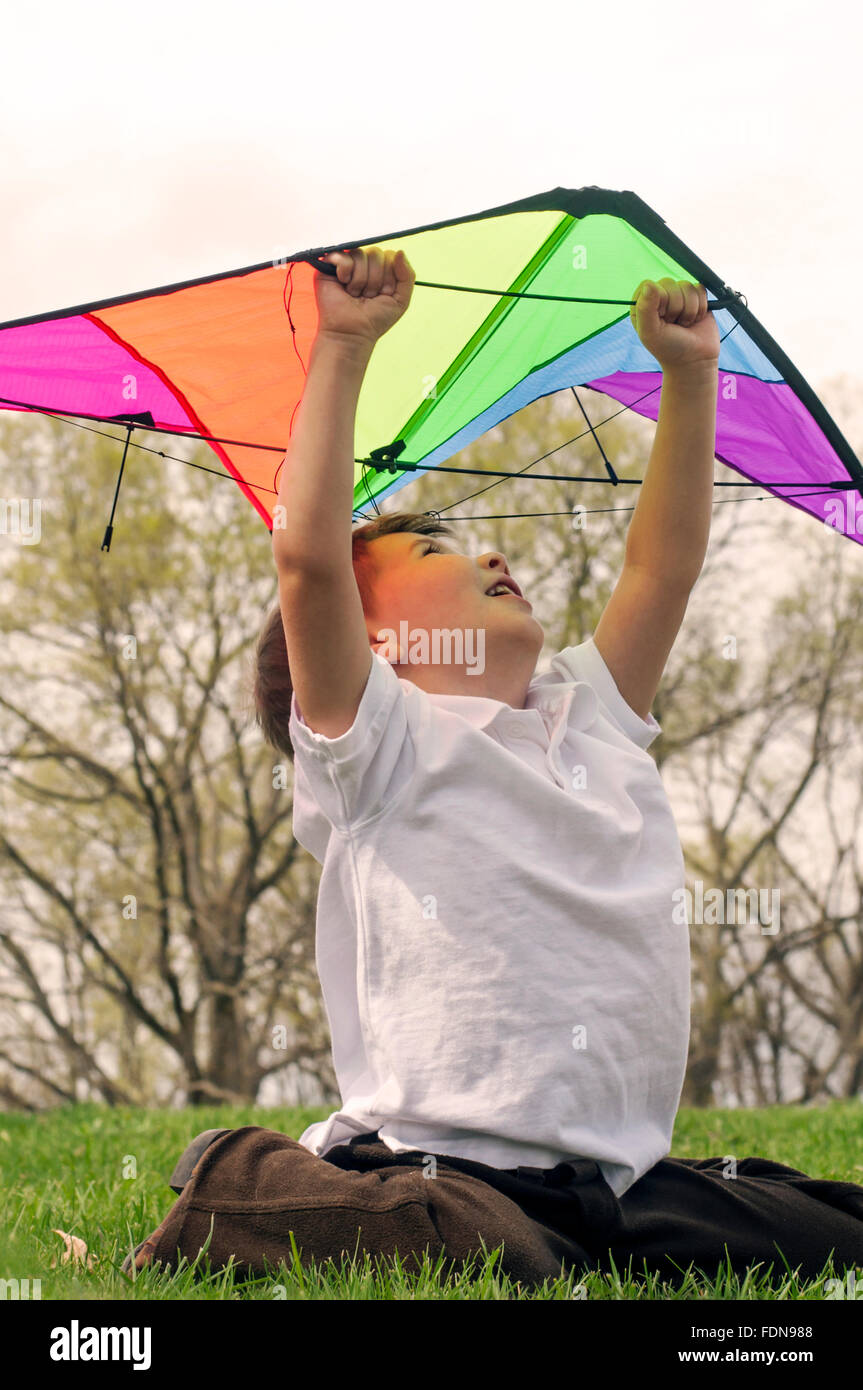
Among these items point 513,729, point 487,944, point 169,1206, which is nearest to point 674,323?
point 513,729

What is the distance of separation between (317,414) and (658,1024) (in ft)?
3.70

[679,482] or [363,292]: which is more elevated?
[363,292]

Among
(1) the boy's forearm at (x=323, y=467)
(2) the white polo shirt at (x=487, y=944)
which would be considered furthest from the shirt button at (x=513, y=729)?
(1) the boy's forearm at (x=323, y=467)

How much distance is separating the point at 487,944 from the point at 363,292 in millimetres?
1078

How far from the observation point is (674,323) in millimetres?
2408

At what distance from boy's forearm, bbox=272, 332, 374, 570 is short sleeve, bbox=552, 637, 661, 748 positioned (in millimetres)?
651

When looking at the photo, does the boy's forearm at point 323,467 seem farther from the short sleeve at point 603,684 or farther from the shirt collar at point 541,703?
the short sleeve at point 603,684

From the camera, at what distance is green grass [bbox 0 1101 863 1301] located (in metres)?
1.73

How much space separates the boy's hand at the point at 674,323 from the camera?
93.3 inches

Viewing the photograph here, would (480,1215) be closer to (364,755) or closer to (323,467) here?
(364,755)

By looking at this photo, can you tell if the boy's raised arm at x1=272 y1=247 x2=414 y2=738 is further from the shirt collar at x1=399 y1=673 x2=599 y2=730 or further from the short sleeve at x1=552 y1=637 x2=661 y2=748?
the short sleeve at x1=552 y1=637 x2=661 y2=748

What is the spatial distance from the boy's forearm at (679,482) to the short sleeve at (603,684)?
213 mm

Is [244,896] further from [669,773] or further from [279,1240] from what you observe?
[279,1240]
